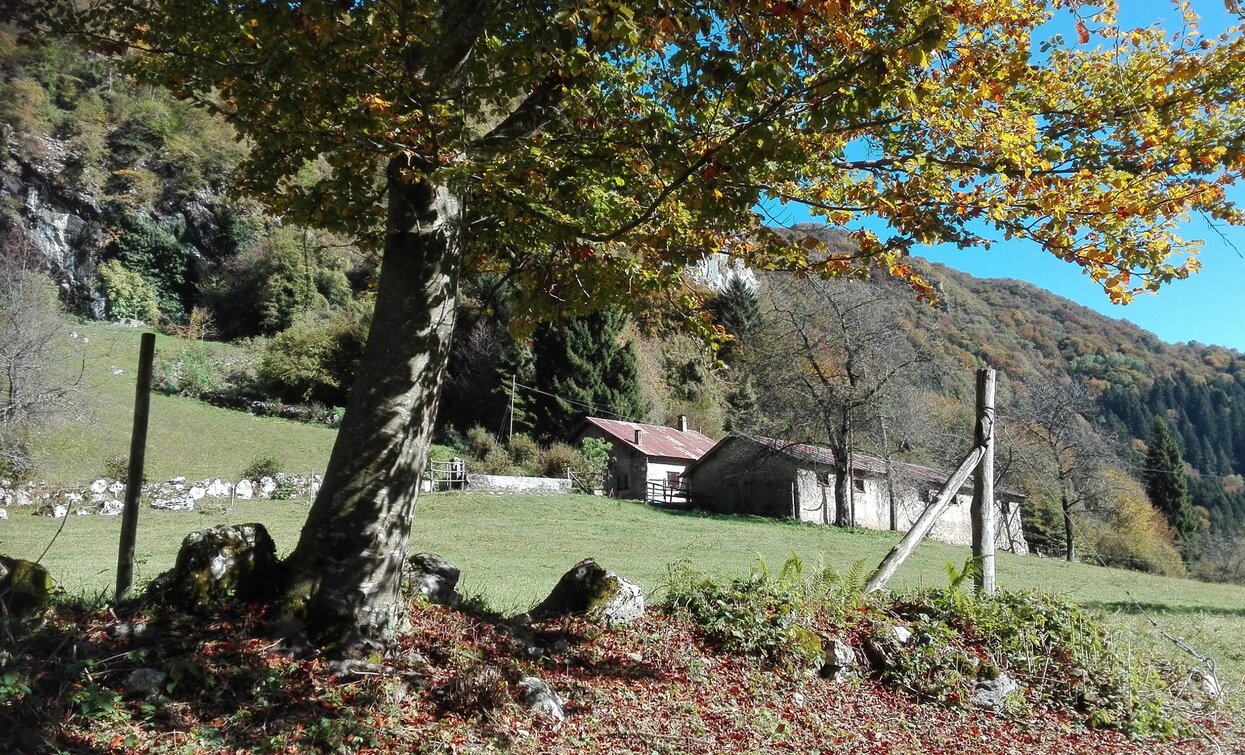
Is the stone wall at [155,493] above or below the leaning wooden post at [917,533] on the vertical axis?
below

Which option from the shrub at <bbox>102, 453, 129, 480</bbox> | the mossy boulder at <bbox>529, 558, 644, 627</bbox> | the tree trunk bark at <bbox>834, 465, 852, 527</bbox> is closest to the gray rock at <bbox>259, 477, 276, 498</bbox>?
the shrub at <bbox>102, 453, 129, 480</bbox>

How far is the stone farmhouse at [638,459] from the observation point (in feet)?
143

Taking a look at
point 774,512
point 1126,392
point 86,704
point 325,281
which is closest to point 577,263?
point 86,704

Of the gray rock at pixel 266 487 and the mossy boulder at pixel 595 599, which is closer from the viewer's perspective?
the mossy boulder at pixel 595 599

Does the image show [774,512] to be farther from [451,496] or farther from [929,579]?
[929,579]

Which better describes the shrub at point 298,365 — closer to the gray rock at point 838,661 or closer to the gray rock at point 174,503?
the gray rock at point 174,503

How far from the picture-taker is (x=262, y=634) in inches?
185

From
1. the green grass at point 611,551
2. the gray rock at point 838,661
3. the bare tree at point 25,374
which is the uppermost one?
the bare tree at point 25,374

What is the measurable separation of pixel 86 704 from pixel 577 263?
498cm

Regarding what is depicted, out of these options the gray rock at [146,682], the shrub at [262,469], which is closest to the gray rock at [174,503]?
the shrub at [262,469]

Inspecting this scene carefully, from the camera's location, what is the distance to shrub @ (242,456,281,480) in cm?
3088

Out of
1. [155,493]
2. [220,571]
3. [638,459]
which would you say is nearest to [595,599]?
[220,571]

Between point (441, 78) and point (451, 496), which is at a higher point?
point (441, 78)

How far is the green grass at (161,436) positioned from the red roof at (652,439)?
15699 millimetres
